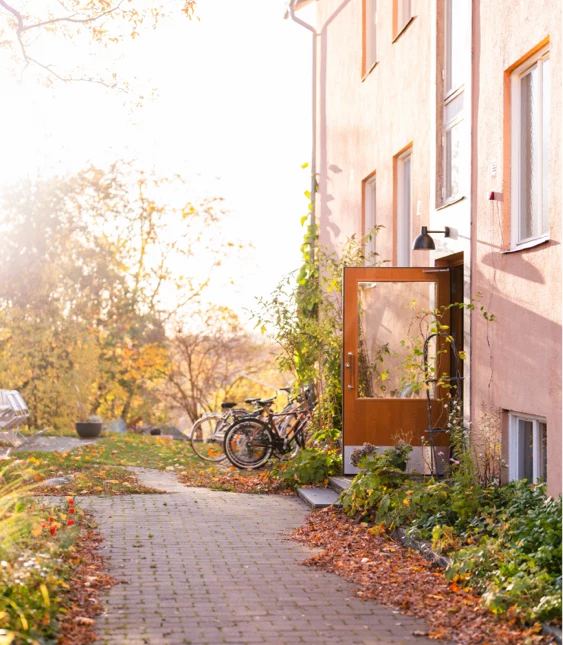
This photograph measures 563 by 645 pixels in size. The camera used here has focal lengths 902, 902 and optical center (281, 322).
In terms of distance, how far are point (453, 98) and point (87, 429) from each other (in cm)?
1226

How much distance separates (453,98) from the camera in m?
10.3

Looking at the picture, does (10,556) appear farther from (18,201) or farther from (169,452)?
(18,201)

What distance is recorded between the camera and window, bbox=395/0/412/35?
40.8ft

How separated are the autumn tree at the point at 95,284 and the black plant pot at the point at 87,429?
1.94m

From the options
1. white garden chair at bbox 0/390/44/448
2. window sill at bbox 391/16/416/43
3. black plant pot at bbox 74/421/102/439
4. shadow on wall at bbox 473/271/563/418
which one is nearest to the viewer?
shadow on wall at bbox 473/271/563/418

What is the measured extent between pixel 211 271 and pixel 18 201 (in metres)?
7.69

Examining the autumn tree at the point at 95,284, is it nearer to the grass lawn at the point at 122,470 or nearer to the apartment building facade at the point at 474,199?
the grass lawn at the point at 122,470

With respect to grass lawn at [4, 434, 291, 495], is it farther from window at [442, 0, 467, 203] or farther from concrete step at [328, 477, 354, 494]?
window at [442, 0, 467, 203]

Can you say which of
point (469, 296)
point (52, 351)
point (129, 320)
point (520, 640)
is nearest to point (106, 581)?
point (520, 640)

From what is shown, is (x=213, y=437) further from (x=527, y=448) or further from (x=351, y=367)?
(x=527, y=448)

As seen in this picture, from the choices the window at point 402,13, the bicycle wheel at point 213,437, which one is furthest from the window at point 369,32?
the bicycle wheel at point 213,437

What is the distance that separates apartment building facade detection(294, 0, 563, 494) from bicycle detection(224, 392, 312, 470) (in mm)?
2455

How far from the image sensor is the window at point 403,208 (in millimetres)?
12383

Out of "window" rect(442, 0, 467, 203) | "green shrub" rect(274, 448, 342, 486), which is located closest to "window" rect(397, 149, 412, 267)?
"window" rect(442, 0, 467, 203)
